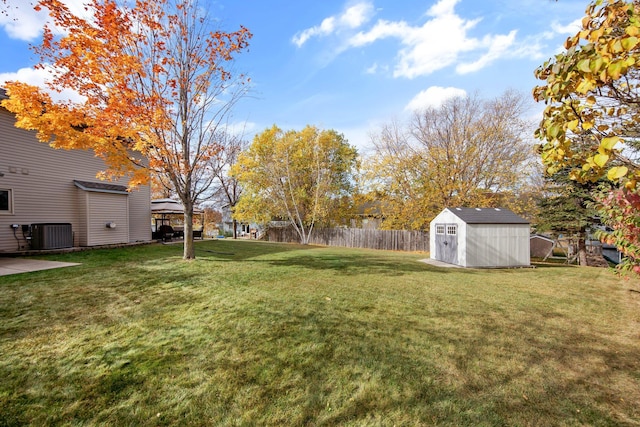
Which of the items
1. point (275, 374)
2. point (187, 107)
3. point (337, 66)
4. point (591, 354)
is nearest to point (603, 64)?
point (275, 374)

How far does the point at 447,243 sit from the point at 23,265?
13.3 metres

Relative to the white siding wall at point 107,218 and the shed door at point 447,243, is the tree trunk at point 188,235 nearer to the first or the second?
the white siding wall at point 107,218

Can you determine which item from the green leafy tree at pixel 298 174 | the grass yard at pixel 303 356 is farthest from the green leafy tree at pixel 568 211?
the green leafy tree at pixel 298 174

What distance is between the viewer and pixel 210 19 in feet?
26.4

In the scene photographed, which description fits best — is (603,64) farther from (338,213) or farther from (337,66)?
(338,213)

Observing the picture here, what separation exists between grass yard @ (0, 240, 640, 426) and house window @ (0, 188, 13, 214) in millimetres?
5278

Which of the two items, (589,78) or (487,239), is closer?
(589,78)

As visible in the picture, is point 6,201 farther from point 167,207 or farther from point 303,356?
point 303,356

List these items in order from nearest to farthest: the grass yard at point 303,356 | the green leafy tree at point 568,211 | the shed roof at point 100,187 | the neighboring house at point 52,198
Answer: the grass yard at point 303,356, the neighboring house at point 52,198, the shed roof at point 100,187, the green leafy tree at point 568,211

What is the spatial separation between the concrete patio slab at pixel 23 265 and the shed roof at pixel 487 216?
12.5 metres

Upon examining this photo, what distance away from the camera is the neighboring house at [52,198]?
908cm

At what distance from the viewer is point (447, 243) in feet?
36.3

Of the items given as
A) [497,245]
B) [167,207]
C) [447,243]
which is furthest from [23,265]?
[497,245]

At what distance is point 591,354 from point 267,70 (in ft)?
35.0
